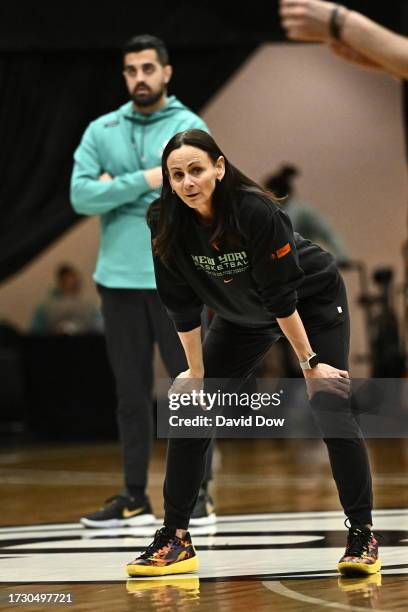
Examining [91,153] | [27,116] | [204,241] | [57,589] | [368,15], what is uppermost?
[368,15]

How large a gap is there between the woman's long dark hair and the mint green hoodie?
1.27 metres

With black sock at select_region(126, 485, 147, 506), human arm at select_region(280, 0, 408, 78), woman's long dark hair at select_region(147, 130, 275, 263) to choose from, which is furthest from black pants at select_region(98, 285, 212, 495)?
human arm at select_region(280, 0, 408, 78)

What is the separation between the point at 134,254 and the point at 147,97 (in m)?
0.63

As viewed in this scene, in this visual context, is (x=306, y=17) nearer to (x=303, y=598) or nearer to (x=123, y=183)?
(x=303, y=598)

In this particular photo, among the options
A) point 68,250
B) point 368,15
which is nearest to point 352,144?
point 68,250

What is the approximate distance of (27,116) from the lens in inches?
300

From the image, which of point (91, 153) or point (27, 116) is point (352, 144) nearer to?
point (27, 116)

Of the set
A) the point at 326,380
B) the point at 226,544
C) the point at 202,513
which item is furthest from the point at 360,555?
the point at 202,513

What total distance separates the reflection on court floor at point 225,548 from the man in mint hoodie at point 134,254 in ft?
0.69

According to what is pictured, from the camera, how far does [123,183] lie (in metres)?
5.04

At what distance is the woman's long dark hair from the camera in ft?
12.1

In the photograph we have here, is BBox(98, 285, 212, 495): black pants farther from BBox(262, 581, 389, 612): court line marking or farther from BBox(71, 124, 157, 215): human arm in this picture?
BBox(262, 581, 389, 612): court line marking

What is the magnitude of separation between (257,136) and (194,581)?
9434 millimetres

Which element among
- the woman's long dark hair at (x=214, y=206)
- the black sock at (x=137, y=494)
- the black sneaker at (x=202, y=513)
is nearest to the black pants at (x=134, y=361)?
the black sock at (x=137, y=494)
